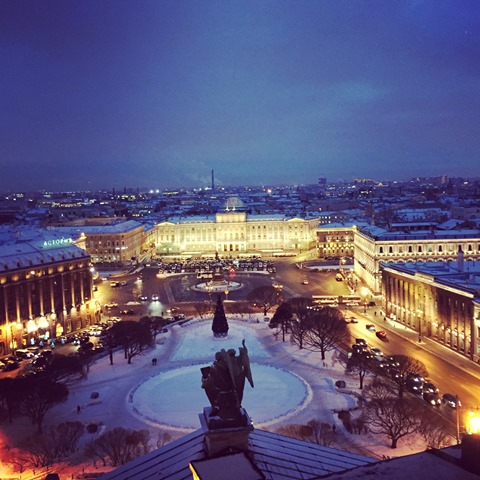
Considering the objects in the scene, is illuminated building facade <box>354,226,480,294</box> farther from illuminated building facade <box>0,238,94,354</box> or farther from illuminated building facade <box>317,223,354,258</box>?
illuminated building facade <box>317,223,354,258</box>

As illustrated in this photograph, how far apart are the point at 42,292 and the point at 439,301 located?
147 ft

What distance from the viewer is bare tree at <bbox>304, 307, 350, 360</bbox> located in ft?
160

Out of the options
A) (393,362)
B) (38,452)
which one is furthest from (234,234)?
(38,452)

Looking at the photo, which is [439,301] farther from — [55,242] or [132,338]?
[55,242]

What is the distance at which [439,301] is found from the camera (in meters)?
54.3

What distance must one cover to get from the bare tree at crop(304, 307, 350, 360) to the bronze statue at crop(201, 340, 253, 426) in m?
34.8

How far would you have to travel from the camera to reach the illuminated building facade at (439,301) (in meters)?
48.9

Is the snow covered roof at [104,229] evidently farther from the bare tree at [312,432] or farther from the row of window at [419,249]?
the bare tree at [312,432]

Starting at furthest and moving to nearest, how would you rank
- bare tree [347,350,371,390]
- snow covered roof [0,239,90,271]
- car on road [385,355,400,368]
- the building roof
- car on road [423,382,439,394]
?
snow covered roof [0,239,90,271]
car on road [385,355,400,368]
bare tree [347,350,371,390]
car on road [423,382,439,394]
the building roof

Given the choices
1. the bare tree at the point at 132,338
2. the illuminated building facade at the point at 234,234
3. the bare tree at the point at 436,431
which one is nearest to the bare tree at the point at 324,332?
the bare tree at the point at 436,431

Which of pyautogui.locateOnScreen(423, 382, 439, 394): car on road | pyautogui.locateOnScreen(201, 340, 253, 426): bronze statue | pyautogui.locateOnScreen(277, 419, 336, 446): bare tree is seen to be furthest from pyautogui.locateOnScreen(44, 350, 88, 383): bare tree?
pyautogui.locateOnScreen(201, 340, 253, 426): bronze statue

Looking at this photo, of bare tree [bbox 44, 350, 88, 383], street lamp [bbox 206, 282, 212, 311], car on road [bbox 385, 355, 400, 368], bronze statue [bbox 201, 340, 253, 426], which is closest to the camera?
bronze statue [bbox 201, 340, 253, 426]

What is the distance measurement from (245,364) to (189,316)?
54.4 m

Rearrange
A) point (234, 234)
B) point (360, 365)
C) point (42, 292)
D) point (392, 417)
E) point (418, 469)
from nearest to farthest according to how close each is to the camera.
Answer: point (418, 469)
point (392, 417)
point (360, 365)
point (42, 292)
point (234, 234)
